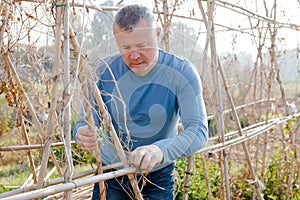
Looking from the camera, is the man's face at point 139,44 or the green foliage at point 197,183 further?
the green foliage at point 197,183

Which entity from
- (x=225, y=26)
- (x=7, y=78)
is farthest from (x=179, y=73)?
(x=225, y=26)

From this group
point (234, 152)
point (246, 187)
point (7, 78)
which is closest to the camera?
point (7, 78)

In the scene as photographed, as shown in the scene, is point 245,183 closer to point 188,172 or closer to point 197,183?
point 197,183

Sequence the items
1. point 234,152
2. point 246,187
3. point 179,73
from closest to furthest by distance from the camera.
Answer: point 179,73 < point 246,187 < point 234,152

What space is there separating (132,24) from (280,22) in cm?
146

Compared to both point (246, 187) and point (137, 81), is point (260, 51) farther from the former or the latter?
point (137, 81)

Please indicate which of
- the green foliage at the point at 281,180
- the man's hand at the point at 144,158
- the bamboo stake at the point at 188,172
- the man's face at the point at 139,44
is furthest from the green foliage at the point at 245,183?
the man's hand at the point at 144,158

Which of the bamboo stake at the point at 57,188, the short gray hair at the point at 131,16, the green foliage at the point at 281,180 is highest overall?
the short gray hair at the point at 131,16

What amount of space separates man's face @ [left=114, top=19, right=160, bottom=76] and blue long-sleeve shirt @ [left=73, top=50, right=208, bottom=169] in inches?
3.0

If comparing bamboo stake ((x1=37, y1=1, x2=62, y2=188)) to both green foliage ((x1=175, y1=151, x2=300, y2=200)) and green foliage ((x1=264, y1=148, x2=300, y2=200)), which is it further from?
green foliage ((x1=264, y1=148, x2=300, y2=200))

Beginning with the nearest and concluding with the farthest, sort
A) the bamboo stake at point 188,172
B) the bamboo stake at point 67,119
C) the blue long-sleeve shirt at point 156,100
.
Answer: the bamboo stake at point 67,119
the blue long-sleeve shirt at point 156,100
the bamboo stake at point 188,172

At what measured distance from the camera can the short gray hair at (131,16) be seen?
1240 mm

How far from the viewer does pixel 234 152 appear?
510 centimetres

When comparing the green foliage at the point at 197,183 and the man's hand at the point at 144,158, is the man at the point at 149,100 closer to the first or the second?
the man's hand at the point at 144,158
